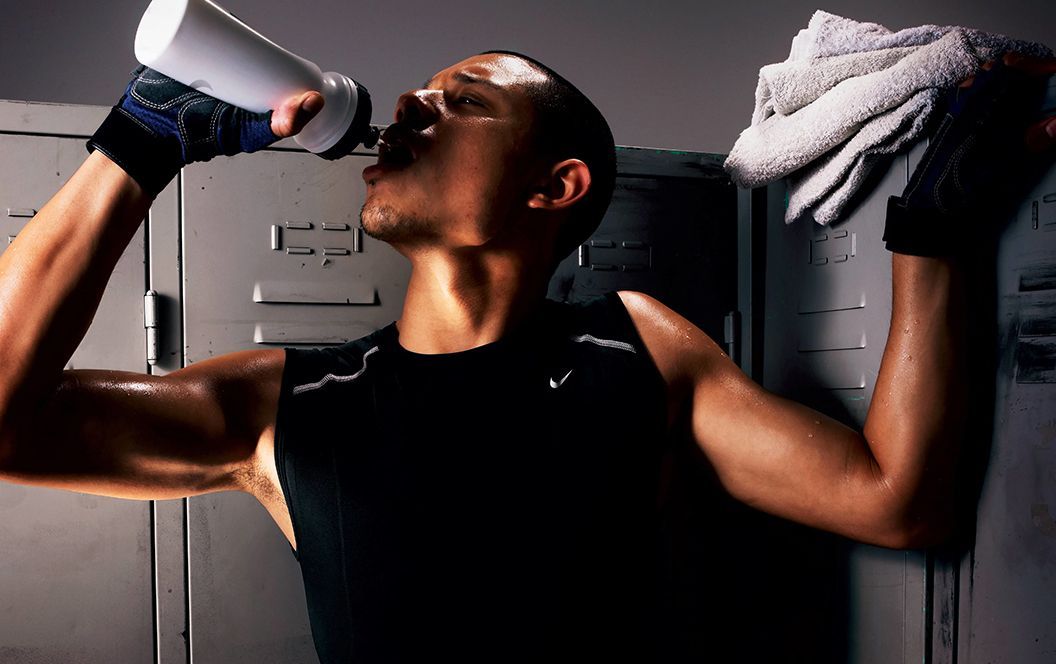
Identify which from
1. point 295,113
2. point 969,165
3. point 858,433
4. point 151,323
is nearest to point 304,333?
point 151,323

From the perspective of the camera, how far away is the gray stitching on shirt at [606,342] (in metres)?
1.13

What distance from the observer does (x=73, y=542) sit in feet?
3.79

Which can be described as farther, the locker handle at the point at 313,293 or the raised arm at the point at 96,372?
the locker handle at the point at 313,293

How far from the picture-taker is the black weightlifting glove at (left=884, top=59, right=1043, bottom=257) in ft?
3.17

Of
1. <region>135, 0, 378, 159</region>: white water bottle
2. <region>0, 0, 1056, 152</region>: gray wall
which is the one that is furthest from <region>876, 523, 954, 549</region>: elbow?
<region>0, 0, 1056, 152</region>: gray wall

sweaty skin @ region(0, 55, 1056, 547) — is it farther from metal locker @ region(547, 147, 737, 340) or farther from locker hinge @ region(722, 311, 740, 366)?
locker hinge @ region(722, 311, 740, 366)

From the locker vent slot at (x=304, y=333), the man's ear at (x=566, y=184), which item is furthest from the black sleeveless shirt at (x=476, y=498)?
the man's ear at (x=566, y=184)

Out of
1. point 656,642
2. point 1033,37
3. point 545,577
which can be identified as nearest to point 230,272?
point 545,577

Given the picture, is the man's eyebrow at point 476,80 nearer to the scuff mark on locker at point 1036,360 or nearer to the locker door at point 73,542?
the locker door at point 73,542

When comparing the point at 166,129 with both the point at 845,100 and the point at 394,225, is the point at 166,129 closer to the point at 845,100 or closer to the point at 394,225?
the point at 394,225

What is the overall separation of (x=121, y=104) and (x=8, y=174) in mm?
315

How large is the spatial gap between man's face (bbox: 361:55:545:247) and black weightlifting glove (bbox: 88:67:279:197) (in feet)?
0.68

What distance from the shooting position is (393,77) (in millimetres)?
2035

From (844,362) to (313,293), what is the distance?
76 centimetres
